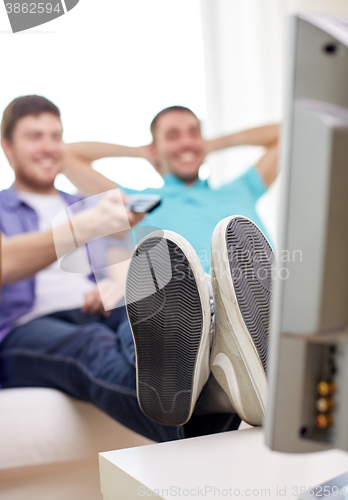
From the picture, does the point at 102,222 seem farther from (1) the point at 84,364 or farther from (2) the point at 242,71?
(2) the point at 242,71

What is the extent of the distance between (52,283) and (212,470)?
83 cm

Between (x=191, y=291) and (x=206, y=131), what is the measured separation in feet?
5.57

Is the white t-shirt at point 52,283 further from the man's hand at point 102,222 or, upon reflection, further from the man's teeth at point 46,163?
the man's hand at point 102,222

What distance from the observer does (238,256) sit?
1.93ft

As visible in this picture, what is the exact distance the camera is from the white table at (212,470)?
45 centimetres

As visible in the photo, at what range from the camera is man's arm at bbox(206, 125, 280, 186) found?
163 centimetres

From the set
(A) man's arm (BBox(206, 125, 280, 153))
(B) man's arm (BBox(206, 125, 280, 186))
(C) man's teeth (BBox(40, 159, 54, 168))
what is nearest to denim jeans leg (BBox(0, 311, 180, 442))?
(C) man's teeth (BBox(40, 159, 54, 168))

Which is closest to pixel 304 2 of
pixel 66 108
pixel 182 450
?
pixel 66 108

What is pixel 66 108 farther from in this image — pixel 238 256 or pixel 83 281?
pixel 238 256

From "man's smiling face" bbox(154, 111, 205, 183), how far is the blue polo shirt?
43 mm

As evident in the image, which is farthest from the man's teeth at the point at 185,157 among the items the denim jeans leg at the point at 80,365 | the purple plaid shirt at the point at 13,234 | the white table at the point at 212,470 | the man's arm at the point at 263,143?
the white table at the point at 212,470

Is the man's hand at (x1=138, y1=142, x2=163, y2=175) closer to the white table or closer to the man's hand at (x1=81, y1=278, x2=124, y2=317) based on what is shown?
the man's hand at (x1=81, y1=278, x2=124, y2=317)

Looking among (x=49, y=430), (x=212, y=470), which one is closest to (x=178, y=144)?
(x=49, y=430)

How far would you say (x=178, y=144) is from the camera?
1.49 m
